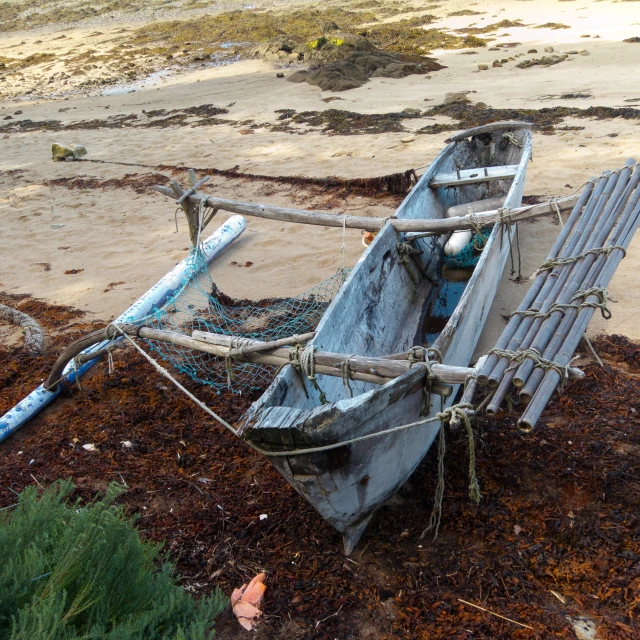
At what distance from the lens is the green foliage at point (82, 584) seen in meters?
1.95

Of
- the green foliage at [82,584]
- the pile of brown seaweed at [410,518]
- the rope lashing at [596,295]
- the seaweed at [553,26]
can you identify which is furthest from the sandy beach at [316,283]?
the rope lashing at [596,295]

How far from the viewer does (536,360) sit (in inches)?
105

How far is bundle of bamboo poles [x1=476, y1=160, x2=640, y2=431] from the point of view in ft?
8.55

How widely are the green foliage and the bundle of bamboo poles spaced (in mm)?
1476

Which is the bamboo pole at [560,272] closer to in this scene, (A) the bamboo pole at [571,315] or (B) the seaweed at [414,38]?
(A) the bamboo pole at [571,315]

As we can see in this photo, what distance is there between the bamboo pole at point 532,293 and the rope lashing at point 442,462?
179 millimetres

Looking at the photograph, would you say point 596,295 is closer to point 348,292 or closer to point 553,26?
point 348,292

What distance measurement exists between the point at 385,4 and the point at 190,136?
1423cm

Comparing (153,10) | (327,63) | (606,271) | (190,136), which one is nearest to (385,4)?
(327,63)

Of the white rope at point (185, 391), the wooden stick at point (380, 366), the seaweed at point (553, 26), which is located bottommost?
the white rope at point (185, 391)

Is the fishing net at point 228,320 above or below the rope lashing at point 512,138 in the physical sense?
below

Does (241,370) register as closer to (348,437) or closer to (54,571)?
(348,437)

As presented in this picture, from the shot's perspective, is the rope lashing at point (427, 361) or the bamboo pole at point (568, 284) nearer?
the bamboo pole at point (568, 284)

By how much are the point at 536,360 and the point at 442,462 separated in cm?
71
